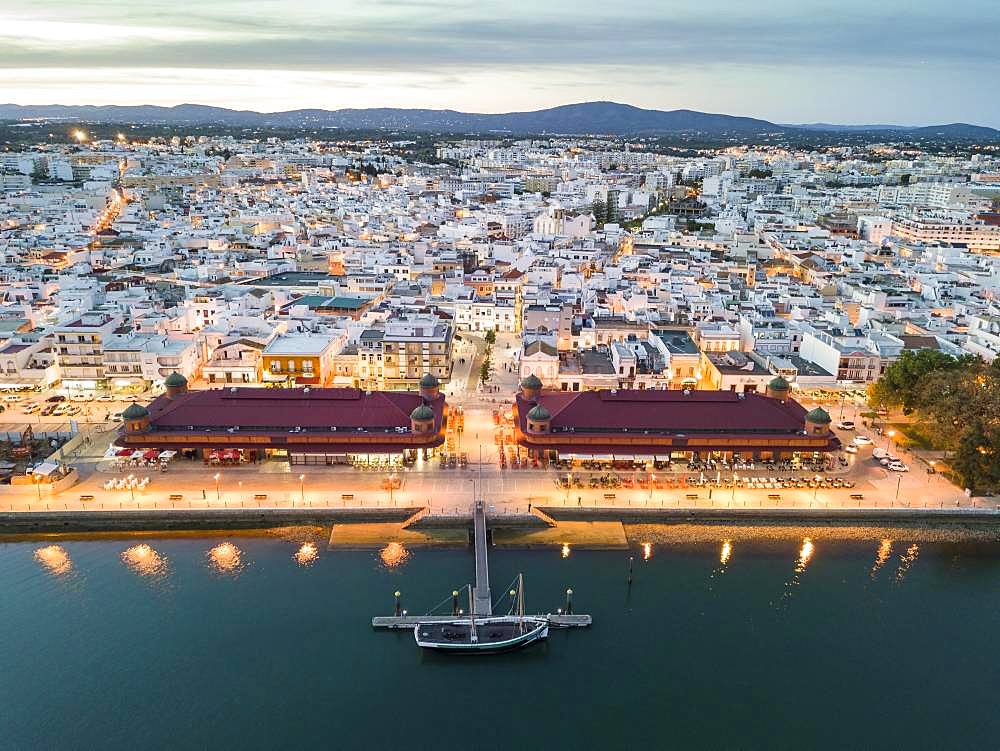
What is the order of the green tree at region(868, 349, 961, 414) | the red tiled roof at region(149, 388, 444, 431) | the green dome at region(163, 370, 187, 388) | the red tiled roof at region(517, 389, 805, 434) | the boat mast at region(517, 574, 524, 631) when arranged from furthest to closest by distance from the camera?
1. the green tree at region(868, 349, 961, 414)
2. the green dome at region(163, 370, 187, 388)
3. the red tiled roof at region(149, 388, 444, 431)
4. the red tiled roof at region(517, 389, 805, 434)
5. the boat mast at region(517, 574, 524, 631)

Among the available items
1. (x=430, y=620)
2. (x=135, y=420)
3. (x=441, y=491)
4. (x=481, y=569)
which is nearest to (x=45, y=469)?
(x=135, y=420)

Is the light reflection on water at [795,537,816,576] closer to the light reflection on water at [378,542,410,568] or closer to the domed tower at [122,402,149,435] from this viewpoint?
the light reflection on water at [378,542,410,568]

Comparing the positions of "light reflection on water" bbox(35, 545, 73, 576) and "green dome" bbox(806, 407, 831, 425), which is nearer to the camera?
"light reflection on water" bbox(35, 545, 73, 576)

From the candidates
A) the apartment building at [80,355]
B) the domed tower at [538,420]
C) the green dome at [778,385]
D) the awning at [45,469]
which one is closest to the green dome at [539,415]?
the domed tower at [538,420]

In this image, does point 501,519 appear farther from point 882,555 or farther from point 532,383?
point 882,555

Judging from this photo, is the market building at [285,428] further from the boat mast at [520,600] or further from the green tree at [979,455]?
the green tree at [979,455]

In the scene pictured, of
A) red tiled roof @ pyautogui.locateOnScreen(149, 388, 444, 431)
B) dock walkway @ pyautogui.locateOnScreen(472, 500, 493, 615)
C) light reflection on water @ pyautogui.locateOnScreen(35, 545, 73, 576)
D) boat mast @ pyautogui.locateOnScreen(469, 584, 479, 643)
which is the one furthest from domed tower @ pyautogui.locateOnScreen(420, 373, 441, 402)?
light reflection on water @ pyautogui.locateOnScreen(35, 545, 73, 576)

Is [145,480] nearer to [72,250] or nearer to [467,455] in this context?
[467,455]
